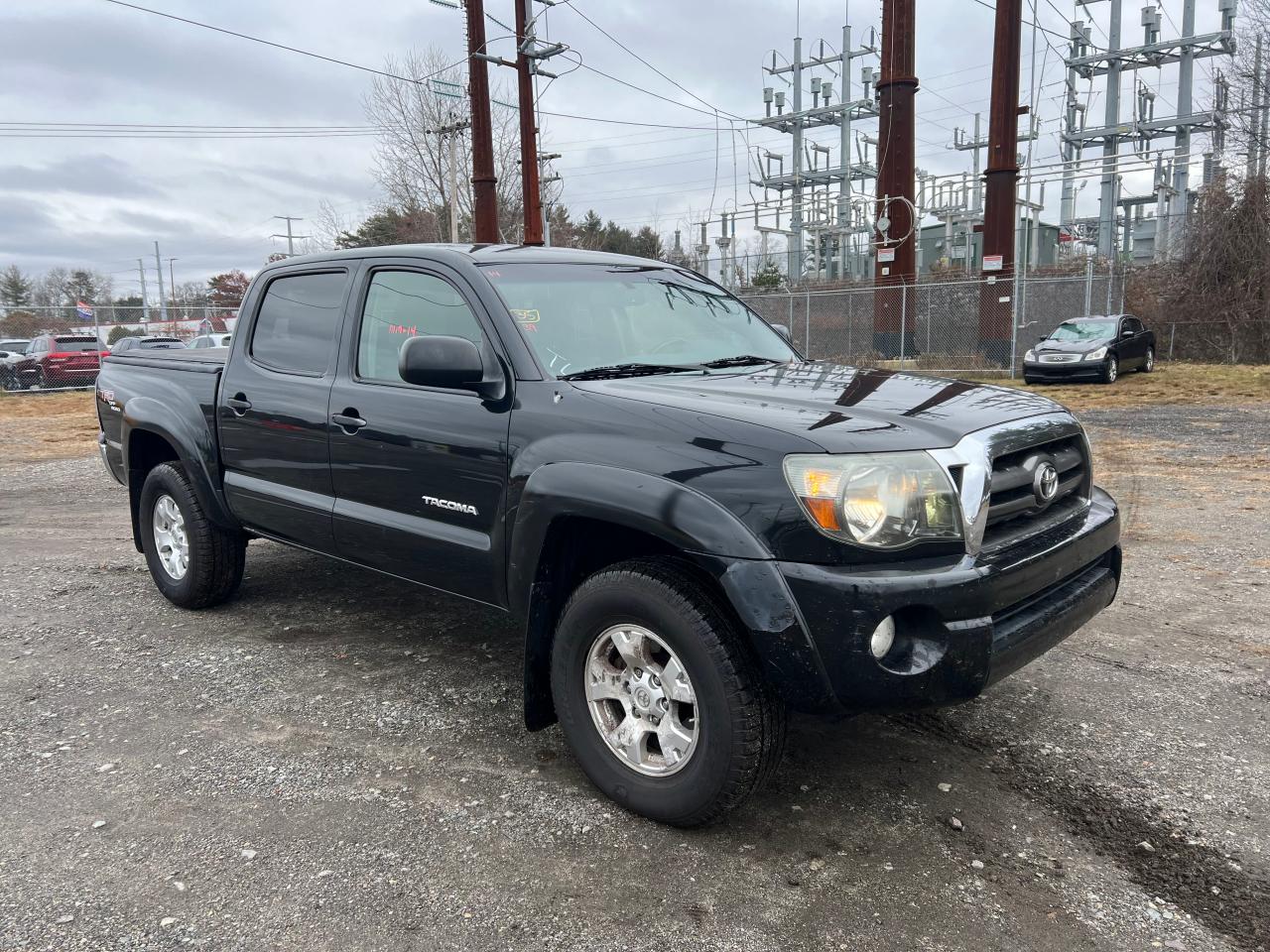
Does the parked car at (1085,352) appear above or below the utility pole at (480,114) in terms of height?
below

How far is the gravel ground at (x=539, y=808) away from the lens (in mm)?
2488

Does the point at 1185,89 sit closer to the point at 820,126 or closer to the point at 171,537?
the point at 820,126

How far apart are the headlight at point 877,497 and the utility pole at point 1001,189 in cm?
1919

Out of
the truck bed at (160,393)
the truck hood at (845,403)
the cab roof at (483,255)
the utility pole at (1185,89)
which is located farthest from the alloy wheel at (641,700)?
the utility pole at (1185,89)

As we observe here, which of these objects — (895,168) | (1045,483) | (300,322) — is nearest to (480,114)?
(895,168)

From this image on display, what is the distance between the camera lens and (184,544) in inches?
201

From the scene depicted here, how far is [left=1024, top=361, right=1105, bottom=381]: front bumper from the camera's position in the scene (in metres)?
18.5

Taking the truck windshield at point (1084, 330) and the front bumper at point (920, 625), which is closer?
the front bumper at point (920, 625)

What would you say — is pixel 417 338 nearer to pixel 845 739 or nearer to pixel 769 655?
pixel 769 655

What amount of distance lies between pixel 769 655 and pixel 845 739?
1173 millimetres

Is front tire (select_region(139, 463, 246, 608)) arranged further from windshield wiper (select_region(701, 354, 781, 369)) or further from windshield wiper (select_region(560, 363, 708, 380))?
windshield wiper (select_region(701, 354, 781, 369))

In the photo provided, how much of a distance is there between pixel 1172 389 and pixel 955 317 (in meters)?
5.26

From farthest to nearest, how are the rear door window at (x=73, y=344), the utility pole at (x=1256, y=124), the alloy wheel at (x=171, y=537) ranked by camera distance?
the utility pole at (x=1256, y=124) → the rear door window at (x=73, y=344) → the alloy wheel at (x=171, y=537)

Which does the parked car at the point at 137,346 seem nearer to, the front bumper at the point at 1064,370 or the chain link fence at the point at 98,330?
the chain link fence at the point at 98,330
